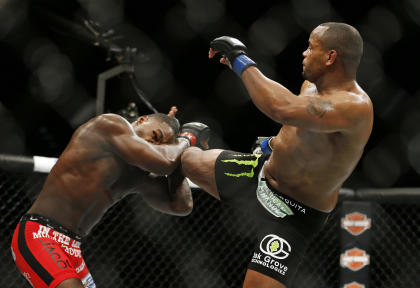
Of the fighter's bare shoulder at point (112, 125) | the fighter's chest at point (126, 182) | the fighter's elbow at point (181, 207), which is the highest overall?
the fighter's bare shoulder at point (112, 125)

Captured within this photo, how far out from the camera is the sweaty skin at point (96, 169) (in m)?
1.92

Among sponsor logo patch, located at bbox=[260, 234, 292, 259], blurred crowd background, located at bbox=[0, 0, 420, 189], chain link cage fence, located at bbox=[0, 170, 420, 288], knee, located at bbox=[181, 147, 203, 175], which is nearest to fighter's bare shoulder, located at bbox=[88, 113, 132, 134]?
knee, located at bbox=[181, 147, 203, 175]

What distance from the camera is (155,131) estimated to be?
2.08m

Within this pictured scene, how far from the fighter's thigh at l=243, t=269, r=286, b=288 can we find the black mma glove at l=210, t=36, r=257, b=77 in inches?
28.3

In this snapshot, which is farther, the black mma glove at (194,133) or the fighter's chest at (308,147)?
the black mma glove at (194,133)

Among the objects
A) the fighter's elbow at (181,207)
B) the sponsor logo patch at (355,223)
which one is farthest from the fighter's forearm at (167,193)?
the sponsor logo patch at (355,223)

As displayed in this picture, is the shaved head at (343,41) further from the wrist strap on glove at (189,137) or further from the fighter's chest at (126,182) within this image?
the fighter's chest at (126,182)

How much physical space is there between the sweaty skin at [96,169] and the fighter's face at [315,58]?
59 cm

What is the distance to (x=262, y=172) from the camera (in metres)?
2.06

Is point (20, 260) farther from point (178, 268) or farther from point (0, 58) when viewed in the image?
point (0, 58)

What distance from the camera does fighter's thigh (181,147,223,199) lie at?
2.10 meters

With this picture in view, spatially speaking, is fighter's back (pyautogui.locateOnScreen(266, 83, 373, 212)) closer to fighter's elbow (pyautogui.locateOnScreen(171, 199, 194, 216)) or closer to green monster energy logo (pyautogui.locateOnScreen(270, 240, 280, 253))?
green monster energy logo (pyautogui.locateOnScreen(270, 240, 280, 253))

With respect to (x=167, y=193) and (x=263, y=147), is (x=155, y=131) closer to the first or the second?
(x=167, y=193)

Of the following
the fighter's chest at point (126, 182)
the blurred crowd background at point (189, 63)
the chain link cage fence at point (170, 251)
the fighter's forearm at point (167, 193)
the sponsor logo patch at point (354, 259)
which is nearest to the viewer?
the fighter's chest at point (126, 182)
